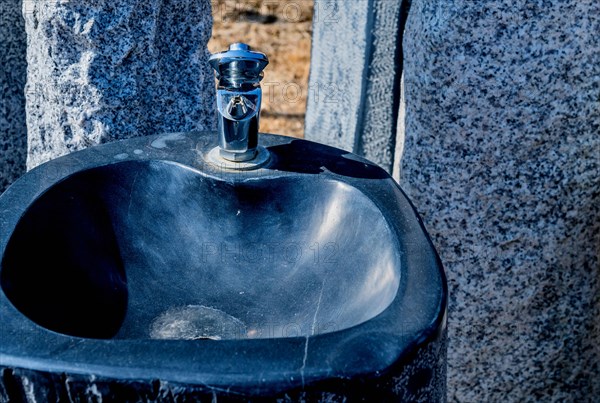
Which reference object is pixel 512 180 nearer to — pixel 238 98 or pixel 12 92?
pixel 238 98

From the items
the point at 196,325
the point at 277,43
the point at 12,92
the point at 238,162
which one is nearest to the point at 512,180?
the point at 238,162

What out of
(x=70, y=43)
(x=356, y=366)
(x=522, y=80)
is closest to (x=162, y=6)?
(x=70, y=43)

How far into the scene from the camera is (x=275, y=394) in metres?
0.70

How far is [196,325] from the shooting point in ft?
3.69

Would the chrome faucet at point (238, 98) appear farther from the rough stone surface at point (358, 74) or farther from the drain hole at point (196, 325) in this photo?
the rough stone surface at point (358, 74)

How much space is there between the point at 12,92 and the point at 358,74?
0.95 m

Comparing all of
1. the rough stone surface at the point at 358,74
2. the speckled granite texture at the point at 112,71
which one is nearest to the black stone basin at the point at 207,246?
the speckled granite texture at the point at 112,71

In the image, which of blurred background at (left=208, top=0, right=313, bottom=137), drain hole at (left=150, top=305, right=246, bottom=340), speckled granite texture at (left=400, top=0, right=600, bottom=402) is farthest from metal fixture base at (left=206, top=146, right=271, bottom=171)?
blurred background at (left=208, top=0, right=313, bottom=137)

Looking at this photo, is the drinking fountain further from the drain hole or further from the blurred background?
the blurred background

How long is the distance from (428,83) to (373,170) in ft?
1.25

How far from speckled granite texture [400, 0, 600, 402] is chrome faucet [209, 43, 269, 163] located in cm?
46

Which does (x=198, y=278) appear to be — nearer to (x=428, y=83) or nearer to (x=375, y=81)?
(x=428, y=83)

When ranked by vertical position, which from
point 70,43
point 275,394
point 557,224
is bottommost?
point 557,224

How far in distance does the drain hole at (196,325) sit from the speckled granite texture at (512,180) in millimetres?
586
